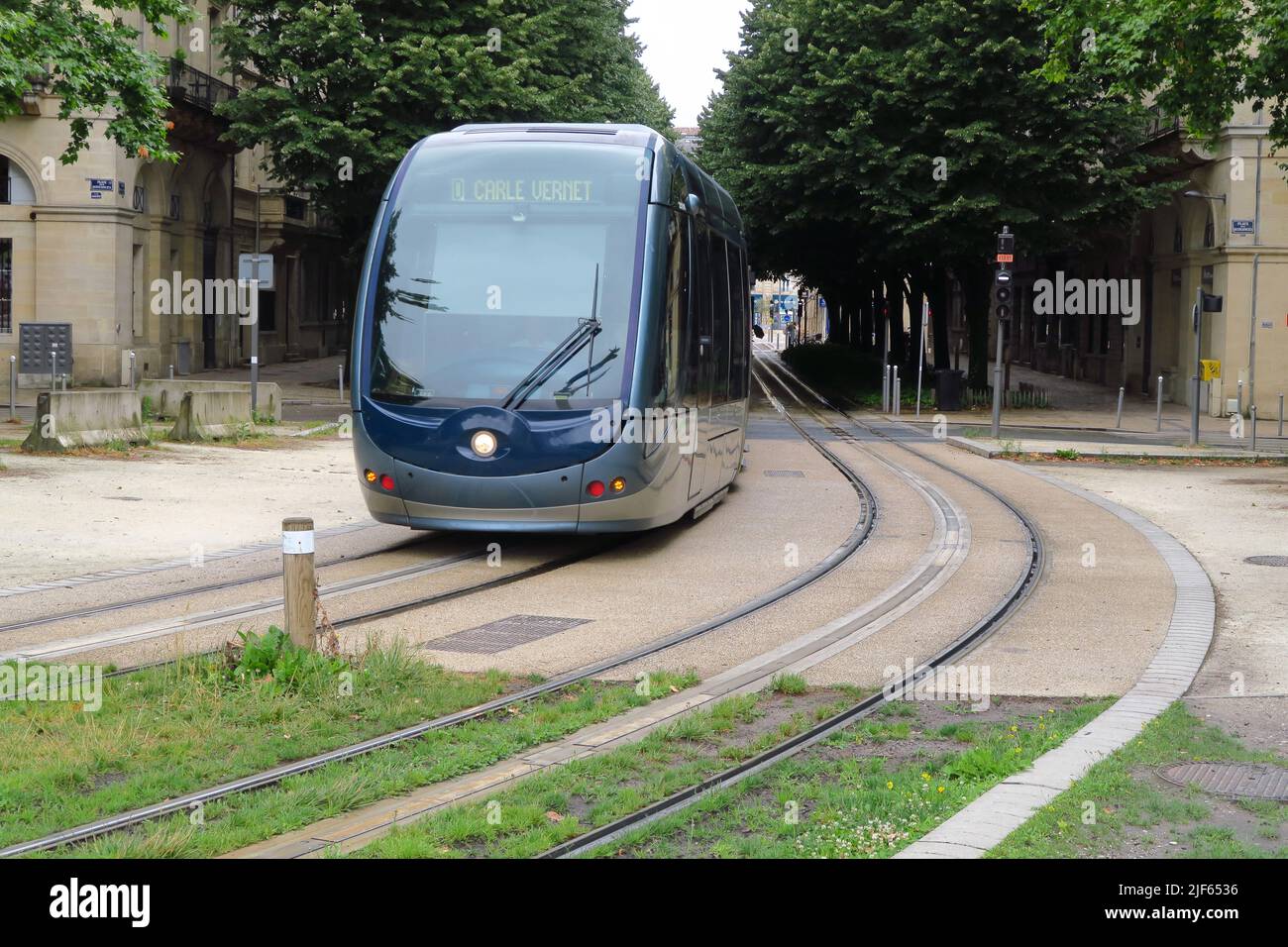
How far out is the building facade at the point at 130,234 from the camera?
125 feet

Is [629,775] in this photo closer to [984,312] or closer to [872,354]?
[984,312]

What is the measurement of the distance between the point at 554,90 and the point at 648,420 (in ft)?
84.8

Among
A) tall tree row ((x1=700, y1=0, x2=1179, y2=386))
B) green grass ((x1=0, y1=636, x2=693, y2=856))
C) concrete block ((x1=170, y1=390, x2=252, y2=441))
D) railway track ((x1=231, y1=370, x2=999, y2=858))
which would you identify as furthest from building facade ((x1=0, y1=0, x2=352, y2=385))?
green grass ((x1=0, y1=636, x2=693, y2=856))

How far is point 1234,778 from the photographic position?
6316mm

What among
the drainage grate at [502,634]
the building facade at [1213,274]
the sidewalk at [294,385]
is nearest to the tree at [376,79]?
the sidewalk at [294,385]

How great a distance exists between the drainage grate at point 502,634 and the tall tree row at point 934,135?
26672mm

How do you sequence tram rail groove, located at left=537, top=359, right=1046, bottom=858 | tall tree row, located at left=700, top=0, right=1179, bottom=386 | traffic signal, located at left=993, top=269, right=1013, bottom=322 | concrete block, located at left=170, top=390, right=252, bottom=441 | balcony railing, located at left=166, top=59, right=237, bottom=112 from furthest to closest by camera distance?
1. balcony railing, located at left=166, top=59, right=237, bottom=112
2. tall tree row, located at left=700, top=0, right=1179, bottom=386
3. traffic signal, located at left=993, top=269, right=1013, bottom=322
4. concrete block, located at left=170, top=390, right=252, bottom=441
5. tram rail groove, located at left=537, top=359, right=1046, bottom=858

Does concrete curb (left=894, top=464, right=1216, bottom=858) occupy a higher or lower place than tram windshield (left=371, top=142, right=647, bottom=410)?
lower

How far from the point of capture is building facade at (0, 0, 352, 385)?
125ft

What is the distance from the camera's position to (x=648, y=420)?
12141 millimetres

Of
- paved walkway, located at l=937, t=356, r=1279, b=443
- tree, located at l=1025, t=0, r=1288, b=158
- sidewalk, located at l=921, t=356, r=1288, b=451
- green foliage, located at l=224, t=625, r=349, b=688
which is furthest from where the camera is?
paved walkway, located at l=937, t=356, r=1279, b=443

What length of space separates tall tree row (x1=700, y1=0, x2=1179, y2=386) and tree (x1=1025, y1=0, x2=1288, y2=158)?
9831 mm

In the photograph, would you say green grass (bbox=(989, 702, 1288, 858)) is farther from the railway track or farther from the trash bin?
the trash bin
